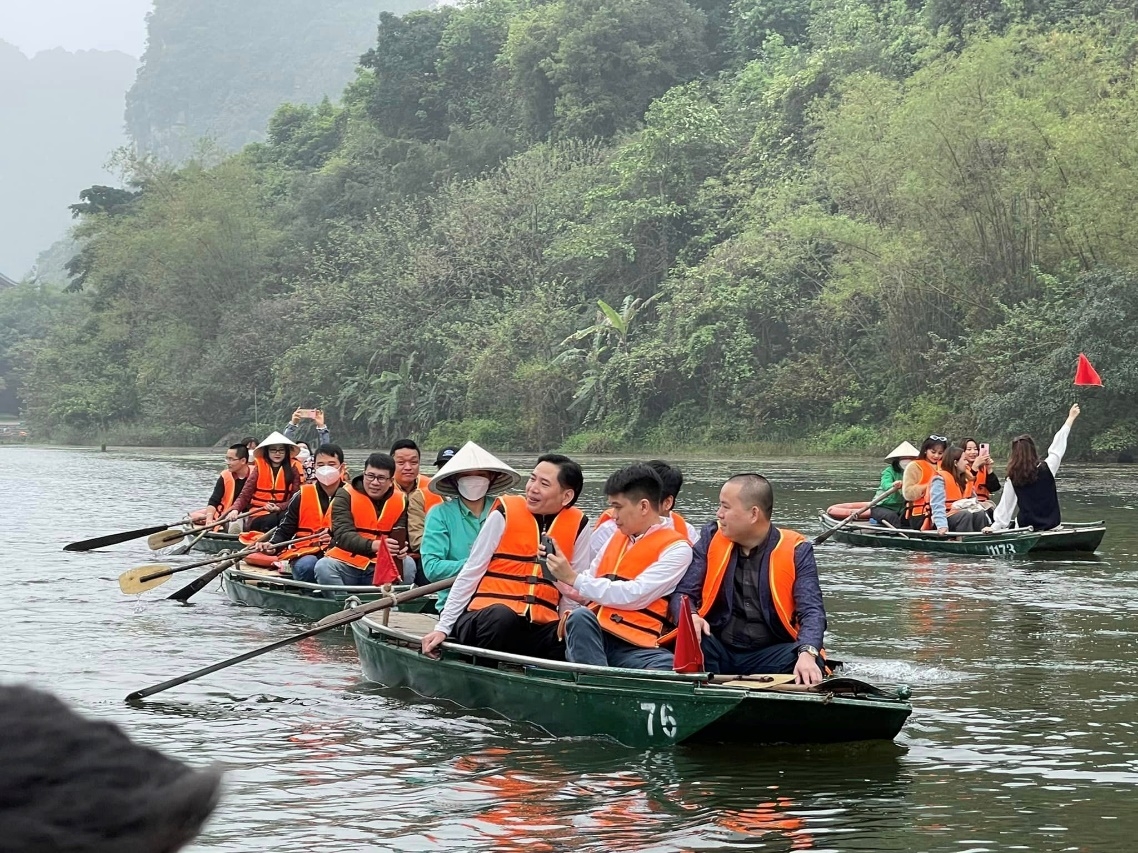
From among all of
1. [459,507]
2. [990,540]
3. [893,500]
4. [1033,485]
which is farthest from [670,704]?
[893,500]

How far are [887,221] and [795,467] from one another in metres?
6.73

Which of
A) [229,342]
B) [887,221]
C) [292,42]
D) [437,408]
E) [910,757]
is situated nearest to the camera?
[910,757]

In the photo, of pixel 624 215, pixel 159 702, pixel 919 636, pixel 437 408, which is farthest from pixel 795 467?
pixel 159 702

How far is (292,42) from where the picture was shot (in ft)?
531

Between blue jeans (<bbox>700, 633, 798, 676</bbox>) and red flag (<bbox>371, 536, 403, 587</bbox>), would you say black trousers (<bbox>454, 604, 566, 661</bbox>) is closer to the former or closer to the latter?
blue jeans (<bbox>700, 633, 798, 676</bbox>)

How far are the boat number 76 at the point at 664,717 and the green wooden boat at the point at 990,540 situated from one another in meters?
8.87

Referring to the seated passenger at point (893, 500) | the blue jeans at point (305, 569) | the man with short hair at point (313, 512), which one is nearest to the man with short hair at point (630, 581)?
the blue jeans at point (305, 569)

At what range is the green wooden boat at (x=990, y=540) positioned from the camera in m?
14.6

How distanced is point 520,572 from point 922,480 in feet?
30.1

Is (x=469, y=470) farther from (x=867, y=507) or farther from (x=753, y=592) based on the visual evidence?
(x=867, y=507)

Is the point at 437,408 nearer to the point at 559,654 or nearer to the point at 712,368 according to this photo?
the point at 712,368

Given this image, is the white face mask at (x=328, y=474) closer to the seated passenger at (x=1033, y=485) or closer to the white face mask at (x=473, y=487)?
the white face mask at (x=473, y=487)

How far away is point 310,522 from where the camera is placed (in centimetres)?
1222

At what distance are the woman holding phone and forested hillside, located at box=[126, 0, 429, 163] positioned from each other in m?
130
